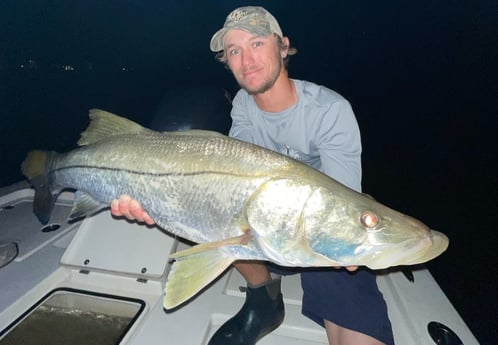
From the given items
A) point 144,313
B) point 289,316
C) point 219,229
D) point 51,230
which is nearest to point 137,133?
point 219,229

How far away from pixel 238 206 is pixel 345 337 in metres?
1.17

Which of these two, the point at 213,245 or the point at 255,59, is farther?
the point at 255,59

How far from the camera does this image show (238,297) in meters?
2.78

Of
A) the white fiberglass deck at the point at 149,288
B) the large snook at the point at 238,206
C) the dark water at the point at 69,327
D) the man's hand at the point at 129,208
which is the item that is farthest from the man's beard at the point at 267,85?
the dark water at the point at 69,327

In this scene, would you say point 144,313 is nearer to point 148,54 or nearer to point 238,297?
point 238,297

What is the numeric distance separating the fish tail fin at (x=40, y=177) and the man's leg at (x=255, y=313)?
161 cm

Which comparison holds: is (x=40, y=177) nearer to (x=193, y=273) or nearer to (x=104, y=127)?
(x=104, y=127)

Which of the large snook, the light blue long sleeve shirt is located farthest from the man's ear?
the large snook

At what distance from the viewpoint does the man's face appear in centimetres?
256

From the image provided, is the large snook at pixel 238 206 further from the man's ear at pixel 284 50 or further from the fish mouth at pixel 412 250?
the man's ear at pixel 284 50

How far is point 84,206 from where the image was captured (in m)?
2.33

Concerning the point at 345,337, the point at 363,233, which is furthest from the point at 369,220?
the point at 345,337

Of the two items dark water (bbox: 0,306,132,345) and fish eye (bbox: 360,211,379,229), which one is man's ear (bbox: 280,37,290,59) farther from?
dark water (bbox: 0,306,132,345)

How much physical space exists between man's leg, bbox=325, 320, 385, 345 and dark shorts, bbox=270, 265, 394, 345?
0.03 m
